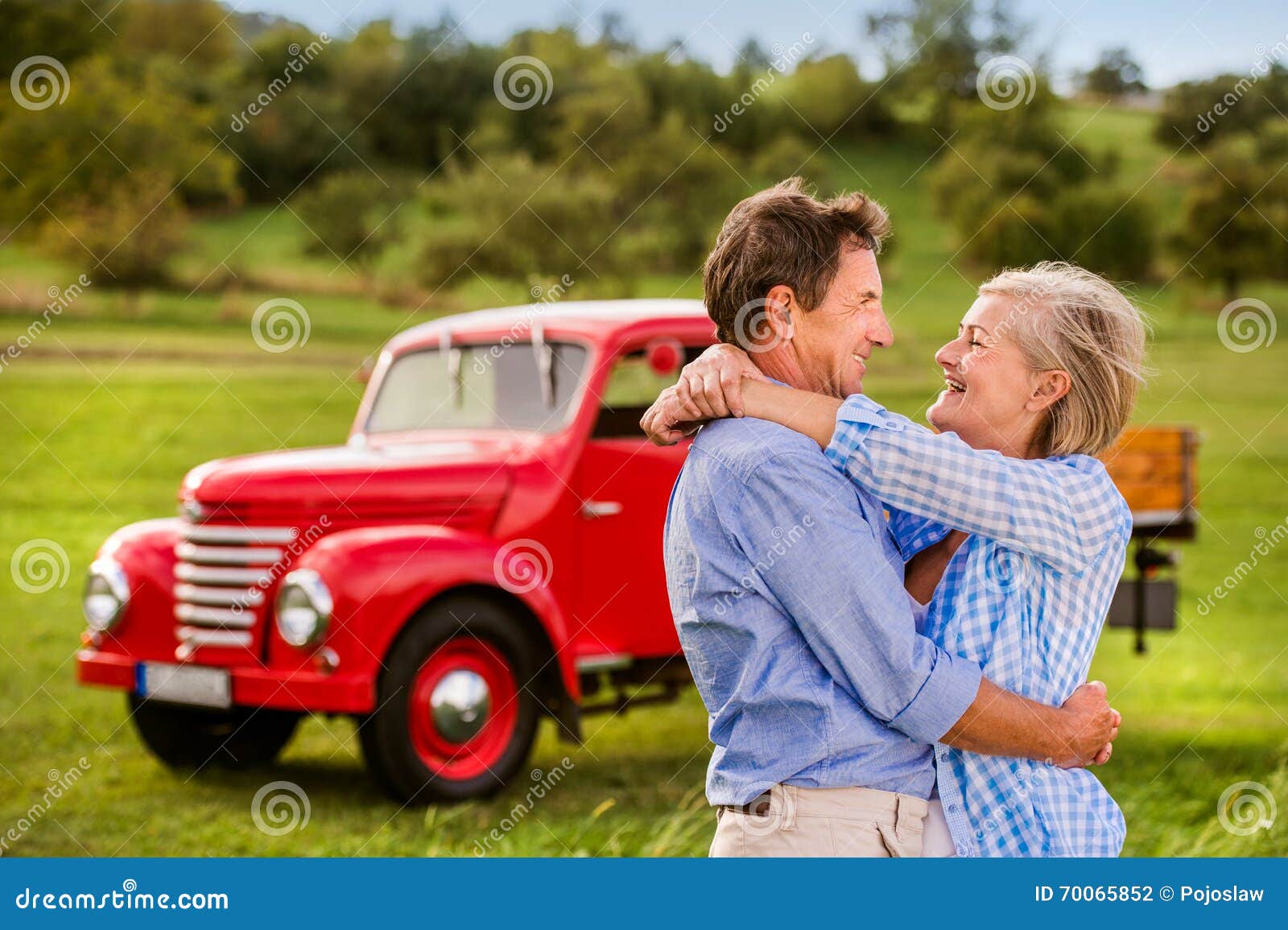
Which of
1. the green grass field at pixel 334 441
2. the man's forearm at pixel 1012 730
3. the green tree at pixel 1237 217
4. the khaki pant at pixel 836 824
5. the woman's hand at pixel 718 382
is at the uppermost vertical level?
the green tree at pixel 1237 217

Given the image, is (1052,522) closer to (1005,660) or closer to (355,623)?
(1005,660)

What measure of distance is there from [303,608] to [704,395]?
156 inches

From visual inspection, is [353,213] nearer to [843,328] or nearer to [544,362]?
[544,362]

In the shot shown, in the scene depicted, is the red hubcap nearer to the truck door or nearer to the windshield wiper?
the truck door

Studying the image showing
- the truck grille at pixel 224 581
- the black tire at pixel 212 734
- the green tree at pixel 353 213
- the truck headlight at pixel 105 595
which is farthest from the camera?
the green tree at pixel 353 213

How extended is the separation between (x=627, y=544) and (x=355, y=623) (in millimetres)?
1363

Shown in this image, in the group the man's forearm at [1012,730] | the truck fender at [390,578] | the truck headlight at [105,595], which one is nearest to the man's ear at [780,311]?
the man's forearm at [1012,730]

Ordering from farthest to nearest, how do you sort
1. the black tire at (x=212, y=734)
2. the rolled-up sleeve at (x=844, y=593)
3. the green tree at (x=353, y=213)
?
1. the green tree at (x=353, y=213)
2. the black tire at (x=212, y=734)
3. the rolled-up sleeve at (x=844, y=593)

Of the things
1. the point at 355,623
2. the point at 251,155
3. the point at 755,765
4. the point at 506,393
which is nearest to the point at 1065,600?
the point at 755,765

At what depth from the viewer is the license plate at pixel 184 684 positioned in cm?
589

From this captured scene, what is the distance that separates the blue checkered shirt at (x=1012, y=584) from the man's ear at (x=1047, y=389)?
4.0 inches

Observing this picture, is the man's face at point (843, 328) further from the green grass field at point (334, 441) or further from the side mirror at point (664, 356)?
the side mirror at point (664, 356)

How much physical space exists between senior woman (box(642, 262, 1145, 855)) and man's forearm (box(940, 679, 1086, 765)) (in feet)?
0.12

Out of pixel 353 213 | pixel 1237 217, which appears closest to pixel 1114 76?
pixel 1237 217
